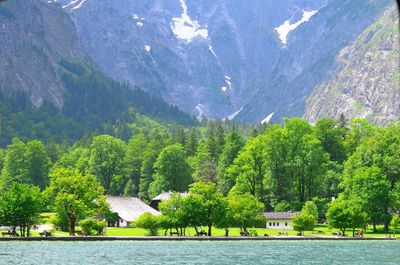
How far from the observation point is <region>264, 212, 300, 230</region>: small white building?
505 feet

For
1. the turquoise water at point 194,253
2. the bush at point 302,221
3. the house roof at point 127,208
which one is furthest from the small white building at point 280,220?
the turquoise water at point 194,253

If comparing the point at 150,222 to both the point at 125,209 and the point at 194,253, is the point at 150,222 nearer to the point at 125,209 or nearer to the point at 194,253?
the point at 125,209

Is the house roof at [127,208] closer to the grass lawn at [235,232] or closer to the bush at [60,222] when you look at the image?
the grass lawn at [235,232]

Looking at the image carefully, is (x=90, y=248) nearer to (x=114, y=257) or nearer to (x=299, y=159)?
(x=114, y=257)

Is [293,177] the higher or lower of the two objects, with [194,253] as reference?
higher

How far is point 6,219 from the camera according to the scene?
12731 cm

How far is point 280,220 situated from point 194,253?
62.5 meters

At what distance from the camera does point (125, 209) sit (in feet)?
551

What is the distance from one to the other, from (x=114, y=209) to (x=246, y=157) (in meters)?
28.3

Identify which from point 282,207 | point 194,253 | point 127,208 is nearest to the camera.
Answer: point 194,253

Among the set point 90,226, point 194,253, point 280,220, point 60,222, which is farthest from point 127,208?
point 194,253

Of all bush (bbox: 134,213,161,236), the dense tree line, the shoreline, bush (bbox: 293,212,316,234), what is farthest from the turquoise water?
bush (bbox: 293,212,316,234)

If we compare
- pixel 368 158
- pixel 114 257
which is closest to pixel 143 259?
pixel 114 257

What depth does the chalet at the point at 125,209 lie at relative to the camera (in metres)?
166
